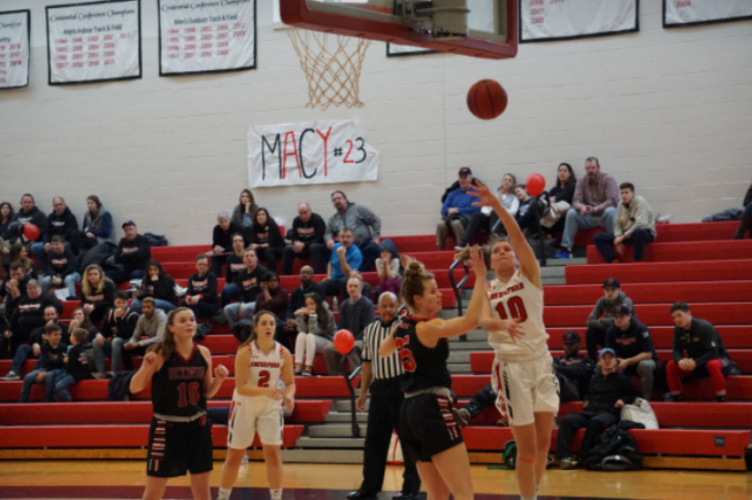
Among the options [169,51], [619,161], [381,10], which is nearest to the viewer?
[381,10]

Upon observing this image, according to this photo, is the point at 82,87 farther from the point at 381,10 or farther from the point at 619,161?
the point at 381,10

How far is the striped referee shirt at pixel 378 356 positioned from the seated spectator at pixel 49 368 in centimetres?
638

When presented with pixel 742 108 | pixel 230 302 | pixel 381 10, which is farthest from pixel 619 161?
pixel 381 10

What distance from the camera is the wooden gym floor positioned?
8.50m

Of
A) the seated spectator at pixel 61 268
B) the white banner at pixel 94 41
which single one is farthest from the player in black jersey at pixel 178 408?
the white banner at pixel 94 41

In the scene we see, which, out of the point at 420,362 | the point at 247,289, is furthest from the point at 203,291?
the point at 420,362

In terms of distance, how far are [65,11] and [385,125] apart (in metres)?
6.34

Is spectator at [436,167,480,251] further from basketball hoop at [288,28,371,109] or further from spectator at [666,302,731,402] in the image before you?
spectator at [666,302,731,402]

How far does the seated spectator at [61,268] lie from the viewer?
1534cm

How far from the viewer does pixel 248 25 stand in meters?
16.3

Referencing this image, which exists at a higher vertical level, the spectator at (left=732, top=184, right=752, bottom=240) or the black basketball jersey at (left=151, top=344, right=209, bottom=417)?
the spectator at (left=732, top=184, right=752, bottom=240)

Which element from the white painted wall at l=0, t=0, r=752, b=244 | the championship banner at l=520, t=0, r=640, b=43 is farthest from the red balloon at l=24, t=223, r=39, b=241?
the championship banner at l=520, t=0, r=640, b=43

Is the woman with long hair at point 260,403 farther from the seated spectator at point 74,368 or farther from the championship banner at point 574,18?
the championship banner at point 574,18

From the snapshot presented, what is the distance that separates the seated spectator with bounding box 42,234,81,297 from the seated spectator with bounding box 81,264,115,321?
50.1 inches
